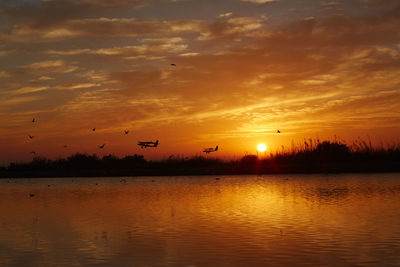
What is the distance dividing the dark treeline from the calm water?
58.1 feet

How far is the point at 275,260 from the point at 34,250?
18.8 ft

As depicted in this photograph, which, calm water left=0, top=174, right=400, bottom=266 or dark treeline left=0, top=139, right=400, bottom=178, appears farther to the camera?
dark treeline left=0, top=139, right=400, bottom=178

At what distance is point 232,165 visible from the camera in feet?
153

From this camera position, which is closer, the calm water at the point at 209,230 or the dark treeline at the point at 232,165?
the calm water at the point at 209,230

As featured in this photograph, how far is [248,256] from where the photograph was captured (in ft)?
35.3

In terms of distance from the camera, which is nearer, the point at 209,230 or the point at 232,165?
the point at 209,230

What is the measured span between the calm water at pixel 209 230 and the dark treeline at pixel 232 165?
1771cm

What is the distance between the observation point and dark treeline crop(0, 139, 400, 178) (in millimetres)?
41625

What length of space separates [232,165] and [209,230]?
32448 millimetres

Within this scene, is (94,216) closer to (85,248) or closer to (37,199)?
(85,248)

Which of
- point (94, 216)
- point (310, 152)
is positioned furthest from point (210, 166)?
point (94, 216)

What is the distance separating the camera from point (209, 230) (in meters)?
14.2

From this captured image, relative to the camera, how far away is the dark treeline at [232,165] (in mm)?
41625

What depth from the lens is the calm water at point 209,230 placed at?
10711 millimetres
